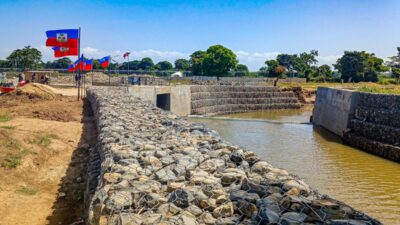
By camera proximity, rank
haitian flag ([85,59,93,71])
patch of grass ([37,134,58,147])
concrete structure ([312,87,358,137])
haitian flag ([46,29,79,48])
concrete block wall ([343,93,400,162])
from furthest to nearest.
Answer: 1. haitian flag ([85,59,93,71])
2. haitian flag ([46,29,79,48])
3. concrete structure ([312,87,358,137])
4. concrete block wall ([343,93,400,162])
5. patch of grass ([37,134,58,147])

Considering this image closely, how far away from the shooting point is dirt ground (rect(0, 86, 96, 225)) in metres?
6.98

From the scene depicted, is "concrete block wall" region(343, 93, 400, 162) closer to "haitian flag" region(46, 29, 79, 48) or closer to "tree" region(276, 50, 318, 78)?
"haitian flag" region(46, 29, 79, 48)

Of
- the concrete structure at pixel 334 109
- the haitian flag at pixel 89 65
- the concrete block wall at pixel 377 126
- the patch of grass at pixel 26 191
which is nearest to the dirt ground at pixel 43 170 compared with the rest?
the patch of grass at pixel 26 191

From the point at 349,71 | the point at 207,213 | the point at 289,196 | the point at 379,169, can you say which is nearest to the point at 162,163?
the point at 207,213

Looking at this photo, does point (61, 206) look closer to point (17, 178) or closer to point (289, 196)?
point (17, 178)

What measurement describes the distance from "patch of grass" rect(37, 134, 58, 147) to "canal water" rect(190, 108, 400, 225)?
7199 mm

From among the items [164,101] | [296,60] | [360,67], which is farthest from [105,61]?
[296,60]

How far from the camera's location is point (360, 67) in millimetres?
59875

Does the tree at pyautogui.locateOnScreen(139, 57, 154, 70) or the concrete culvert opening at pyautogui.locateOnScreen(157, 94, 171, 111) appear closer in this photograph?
the concrete culvert opening at pyautogui.locateOnScreen(157, 94, 171, 111)

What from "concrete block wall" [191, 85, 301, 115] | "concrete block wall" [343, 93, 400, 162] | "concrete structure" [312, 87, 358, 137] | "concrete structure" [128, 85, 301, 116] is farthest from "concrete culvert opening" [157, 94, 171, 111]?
"concrete block wall" [343, 93, 400, 162]

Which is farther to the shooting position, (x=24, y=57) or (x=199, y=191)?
(x=24, y=57)

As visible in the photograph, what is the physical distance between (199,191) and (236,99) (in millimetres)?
34575

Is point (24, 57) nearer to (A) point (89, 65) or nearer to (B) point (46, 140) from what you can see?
(A) point (89, 65)

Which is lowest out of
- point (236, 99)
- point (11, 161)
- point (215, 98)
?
point (236, 99)
